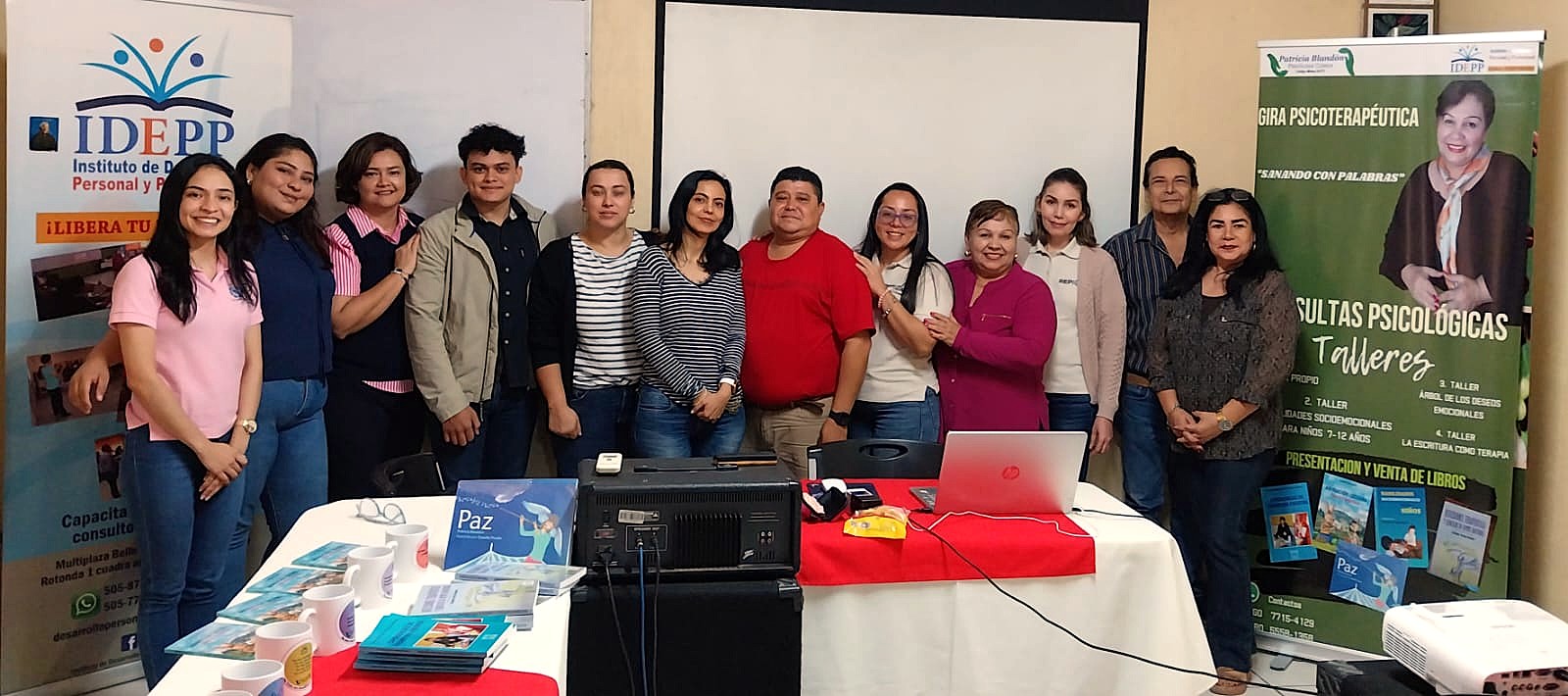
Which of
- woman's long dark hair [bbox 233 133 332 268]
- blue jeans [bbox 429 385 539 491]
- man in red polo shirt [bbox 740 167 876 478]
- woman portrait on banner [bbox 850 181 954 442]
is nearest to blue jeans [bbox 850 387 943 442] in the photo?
woman portrait on banner [bbox 850 181 954 442]

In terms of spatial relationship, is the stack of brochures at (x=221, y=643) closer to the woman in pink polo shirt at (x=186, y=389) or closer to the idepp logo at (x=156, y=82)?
the woman in pink polo shirt at (x=186, y=389)

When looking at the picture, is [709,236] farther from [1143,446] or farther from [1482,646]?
[1482,646]

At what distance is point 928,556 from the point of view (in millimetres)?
2744

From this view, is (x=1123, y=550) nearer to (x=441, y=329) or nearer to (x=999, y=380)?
(x=999, y=380)

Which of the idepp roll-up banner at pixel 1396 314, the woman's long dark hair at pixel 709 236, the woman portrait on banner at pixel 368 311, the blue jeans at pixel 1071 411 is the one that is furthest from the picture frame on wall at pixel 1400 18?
the woman portrait on banner at pixel 368 311

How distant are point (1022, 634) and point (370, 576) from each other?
1.45m

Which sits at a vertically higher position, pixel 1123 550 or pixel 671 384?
pixel 671 384

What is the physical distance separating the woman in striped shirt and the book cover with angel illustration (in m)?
1.37

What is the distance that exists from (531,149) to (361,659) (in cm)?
259

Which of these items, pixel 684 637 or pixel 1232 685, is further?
pixel 1232 685

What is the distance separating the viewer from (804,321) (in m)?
3.96

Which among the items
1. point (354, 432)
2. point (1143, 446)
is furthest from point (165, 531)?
point (1143, 446)

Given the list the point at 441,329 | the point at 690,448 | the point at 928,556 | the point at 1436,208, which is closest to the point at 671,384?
the point at 690,448

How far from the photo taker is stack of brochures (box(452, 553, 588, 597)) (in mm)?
2377
